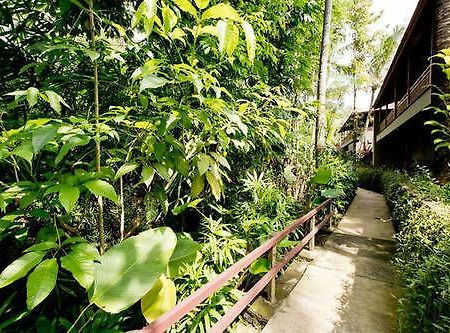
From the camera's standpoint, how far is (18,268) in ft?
2.91

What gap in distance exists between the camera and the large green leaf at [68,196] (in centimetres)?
90

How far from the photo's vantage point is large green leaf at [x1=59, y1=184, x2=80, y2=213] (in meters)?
0.90

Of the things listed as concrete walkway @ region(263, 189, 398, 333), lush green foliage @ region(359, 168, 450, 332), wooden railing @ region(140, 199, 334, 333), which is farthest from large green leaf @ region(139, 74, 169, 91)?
→ concrete walkway @ region(263, 189, 398, 333)

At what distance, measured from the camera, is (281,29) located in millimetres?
4406

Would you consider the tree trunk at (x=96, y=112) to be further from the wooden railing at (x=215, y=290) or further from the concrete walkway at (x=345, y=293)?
the concrete walkway at (x=345, y=293)

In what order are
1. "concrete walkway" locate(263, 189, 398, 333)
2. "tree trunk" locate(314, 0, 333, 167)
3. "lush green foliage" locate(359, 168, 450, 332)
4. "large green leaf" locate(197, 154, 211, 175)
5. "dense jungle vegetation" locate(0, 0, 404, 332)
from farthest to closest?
"tree trunk" locate(314, 0, 333, 167)
"concrete walkway" locate(263, 189, 398, 333)
"lush green foliage" locate(359, 168, 450, 332)
"large green leaf" locate(197, 154, 211, 175)
"dense jungle vegetation" locate(0, 0, 404, 332)

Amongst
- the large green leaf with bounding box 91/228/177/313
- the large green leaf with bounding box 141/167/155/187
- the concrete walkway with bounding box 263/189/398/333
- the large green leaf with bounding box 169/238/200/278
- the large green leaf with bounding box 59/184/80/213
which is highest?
the large green leaf with bounding box 141/167/155/187

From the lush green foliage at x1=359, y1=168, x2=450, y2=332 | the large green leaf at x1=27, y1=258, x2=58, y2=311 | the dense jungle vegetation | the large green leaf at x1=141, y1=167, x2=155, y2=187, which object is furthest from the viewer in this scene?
the lush green foliage at x1=359, y1=168, x2=450, y2=332

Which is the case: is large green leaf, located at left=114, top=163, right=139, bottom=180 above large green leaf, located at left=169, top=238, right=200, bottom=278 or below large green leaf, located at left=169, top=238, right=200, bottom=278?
above

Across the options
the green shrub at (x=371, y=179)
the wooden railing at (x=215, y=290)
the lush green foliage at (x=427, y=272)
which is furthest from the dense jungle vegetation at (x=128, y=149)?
the green shrub at (x=371, y=179)

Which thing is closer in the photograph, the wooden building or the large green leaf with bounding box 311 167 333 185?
the large green leaf with bounding box 311 167 333 185

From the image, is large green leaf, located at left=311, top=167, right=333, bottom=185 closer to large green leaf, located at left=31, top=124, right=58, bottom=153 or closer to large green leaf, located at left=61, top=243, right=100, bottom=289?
large green leaf, located at left=61, top=243, right=100, bottom=289

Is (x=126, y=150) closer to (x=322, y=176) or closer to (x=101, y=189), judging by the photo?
(x=101, y=189)

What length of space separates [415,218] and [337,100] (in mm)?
31975
